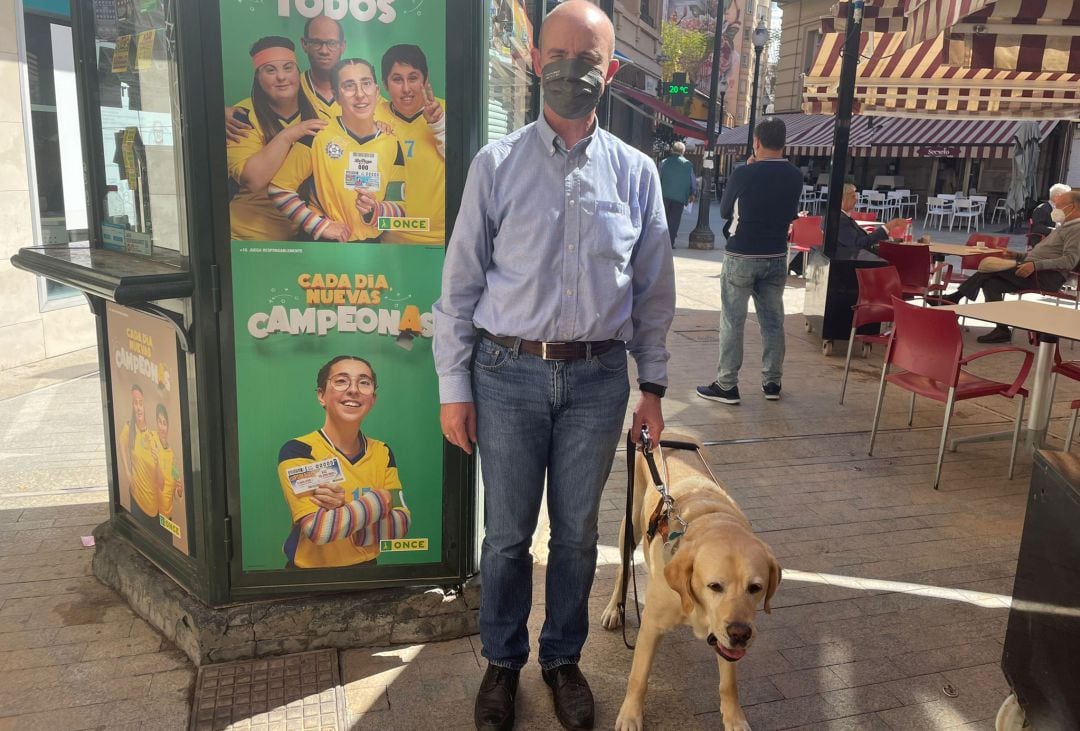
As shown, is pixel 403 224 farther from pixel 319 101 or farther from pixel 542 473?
pixel 542 473

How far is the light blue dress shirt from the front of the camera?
2533 mm

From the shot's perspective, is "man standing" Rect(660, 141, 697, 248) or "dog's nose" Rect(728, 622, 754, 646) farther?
"man standing" Rect(660, 141, 697, 248)

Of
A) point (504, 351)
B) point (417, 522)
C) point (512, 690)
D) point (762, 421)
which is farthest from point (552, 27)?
point (762, 421)

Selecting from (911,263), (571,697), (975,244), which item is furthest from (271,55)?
(975,244)

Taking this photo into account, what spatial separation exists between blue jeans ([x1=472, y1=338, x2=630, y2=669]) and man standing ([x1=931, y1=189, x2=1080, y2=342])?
7.20 m

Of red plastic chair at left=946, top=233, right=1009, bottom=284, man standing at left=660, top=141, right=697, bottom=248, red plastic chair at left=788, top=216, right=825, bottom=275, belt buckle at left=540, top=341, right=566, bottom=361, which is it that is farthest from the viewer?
man standing at left=660, top=141, right=697, bottom=248

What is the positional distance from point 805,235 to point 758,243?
7.23m

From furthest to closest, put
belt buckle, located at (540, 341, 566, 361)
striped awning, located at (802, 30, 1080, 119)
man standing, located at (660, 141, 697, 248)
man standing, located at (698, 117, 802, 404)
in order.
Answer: man standing, located at (660, 141, 697, 248)
striped awning, located at (802, 30, 1080, 119)
man standing, located at (698, 117, 802, 404)
belt buckle, located at (540, 341, 566, 361)

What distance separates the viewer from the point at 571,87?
8.15ft

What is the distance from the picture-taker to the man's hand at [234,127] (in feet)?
9.12

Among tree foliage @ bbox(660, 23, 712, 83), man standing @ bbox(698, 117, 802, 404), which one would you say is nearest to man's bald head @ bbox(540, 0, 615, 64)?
man standing @ bbox(698, 117, 802, 404)

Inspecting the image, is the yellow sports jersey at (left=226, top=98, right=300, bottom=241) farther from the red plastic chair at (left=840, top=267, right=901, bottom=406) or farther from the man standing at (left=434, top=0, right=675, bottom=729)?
the red plastic chair at (left=840, top=267, right=901, bottom=406)

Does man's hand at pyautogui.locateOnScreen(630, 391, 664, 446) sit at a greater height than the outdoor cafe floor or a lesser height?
greater

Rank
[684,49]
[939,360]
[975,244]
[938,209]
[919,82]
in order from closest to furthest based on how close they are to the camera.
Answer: [939,360], [919,82], [975,244], [938,209], [684,49]
